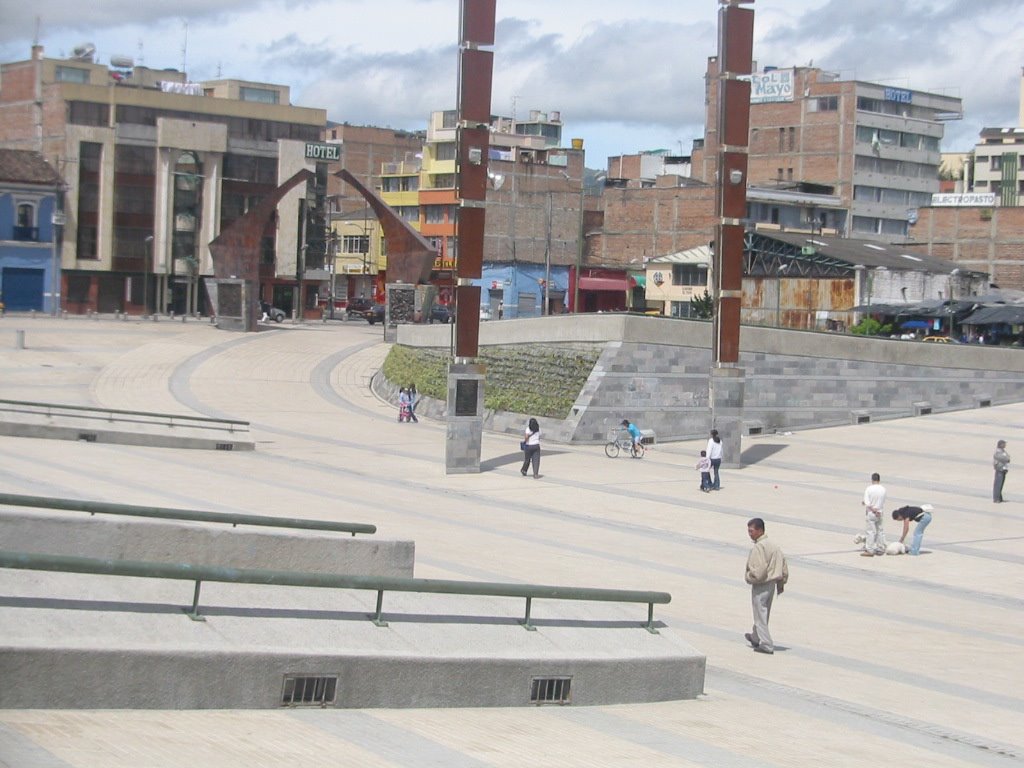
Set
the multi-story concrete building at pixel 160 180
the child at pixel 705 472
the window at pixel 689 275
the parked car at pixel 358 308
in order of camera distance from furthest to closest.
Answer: the parked car at pixel 358 308
the window at pixel 689 275
the multi-story concrete building at pixel 160 180
the child at pixel 705 472

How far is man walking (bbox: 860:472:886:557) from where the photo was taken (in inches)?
892

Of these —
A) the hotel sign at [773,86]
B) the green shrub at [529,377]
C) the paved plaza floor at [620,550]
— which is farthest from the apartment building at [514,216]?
the green shrub at [529,377]

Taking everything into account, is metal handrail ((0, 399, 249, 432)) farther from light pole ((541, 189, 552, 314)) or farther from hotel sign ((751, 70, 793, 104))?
hotel sign ((751, 70, 793, 104))

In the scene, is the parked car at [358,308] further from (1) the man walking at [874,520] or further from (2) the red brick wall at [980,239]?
(1) the man walking at [874,520]

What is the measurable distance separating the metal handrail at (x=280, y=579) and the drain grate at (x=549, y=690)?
62cm

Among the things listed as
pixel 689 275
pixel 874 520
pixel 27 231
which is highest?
pixel 27 231

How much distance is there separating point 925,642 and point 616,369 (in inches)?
898

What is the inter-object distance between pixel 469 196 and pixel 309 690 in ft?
75.0

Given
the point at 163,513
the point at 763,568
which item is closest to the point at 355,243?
the point at 163,513

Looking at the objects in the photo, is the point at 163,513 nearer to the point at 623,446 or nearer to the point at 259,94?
the point at 623,446

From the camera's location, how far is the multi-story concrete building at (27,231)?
2793 inches

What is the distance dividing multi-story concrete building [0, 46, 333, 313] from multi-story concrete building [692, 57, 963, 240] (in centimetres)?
3159

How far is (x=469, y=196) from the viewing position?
3159 cm

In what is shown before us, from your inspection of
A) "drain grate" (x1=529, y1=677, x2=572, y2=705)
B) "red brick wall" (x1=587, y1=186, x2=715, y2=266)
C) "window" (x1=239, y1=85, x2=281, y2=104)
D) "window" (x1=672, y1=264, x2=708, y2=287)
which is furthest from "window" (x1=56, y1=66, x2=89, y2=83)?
"drain grate" (x1=529, y1=677, x2=572, y2=705)
